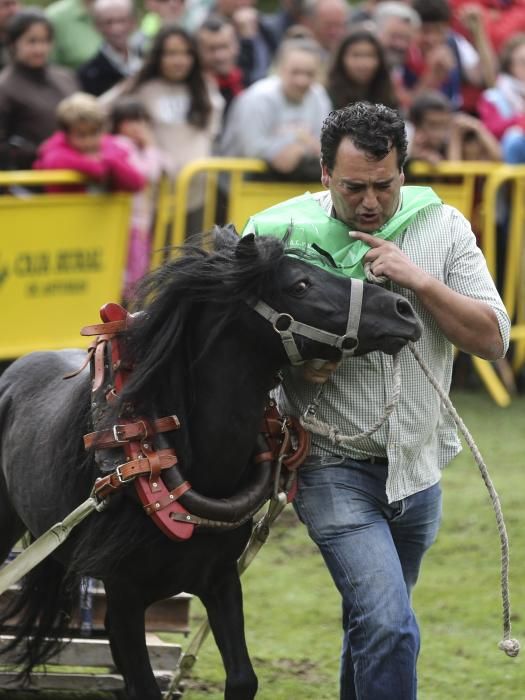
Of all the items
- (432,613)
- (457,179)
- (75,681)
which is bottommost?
(432,613)

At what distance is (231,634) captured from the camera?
12.7 feet

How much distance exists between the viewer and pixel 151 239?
8914 mm

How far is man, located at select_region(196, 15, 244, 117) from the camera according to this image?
940cm

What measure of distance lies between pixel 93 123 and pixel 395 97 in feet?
6.98

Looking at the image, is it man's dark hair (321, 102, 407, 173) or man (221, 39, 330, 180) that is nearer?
man's dark hair (321, 102, 407, 173)

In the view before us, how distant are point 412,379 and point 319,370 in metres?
0.27

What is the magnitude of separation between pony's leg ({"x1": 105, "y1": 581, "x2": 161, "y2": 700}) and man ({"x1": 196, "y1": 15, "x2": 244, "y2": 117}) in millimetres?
5925

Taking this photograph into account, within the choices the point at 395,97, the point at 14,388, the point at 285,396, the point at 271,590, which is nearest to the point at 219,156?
the point at 395,97

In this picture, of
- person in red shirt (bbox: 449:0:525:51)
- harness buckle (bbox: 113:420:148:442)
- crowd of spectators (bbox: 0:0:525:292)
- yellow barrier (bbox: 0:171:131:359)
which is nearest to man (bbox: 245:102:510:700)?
harness buckle (bbox: 113:420:148:442)

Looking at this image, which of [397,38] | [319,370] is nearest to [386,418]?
[319,370]

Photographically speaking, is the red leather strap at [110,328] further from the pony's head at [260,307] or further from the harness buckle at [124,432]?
the harness buckle at [124,432]

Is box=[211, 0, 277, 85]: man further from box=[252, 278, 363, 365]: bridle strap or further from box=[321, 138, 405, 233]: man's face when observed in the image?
box=[252, 278, 363, 365]: bridle strap

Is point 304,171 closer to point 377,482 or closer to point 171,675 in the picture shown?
point 171,675

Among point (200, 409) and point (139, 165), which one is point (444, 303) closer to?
point (200, 409)
